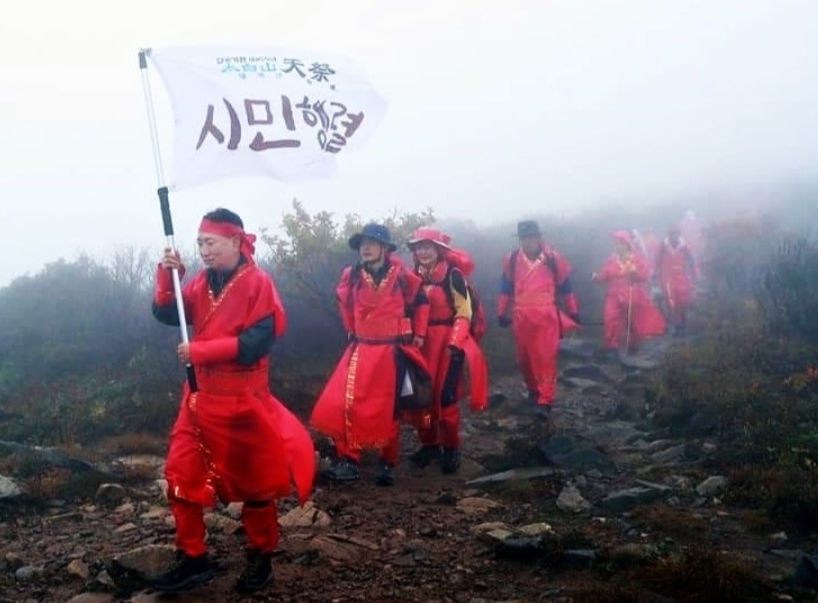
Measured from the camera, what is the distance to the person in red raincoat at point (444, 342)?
7.98m

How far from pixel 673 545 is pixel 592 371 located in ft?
24.2

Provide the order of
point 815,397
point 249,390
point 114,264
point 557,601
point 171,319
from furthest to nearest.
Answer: point 114,264
point 815,397
point 171,319
point 249,390
point 557,601

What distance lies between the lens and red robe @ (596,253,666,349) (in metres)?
14.0

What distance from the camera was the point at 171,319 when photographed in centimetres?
518

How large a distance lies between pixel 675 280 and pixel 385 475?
33.3 feet

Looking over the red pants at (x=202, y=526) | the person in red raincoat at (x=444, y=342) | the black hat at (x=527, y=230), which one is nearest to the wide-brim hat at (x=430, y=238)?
the person in red raincoat at (x=444, y=342)

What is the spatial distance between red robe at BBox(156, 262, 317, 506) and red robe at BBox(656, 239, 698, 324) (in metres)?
12.2

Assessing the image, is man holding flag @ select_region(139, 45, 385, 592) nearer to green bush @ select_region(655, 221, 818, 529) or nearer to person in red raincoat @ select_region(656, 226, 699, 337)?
green bush @ select_region(655, 221, 818, 529)

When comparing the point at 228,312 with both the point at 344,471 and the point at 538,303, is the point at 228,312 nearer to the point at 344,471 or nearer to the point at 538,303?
the point at 344,471

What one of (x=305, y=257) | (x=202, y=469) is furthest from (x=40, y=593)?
(x=305, y=257)

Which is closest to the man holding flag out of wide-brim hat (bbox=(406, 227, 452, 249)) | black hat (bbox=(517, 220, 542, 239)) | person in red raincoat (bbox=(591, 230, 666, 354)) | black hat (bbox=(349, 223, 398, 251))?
black hat (bbox=(349, 223, 398, 251))

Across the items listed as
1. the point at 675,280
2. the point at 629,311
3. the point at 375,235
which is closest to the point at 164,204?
the point at 375,235

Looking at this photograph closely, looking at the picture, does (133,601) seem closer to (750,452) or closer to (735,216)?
(750,452)

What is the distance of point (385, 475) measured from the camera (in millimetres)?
7320
